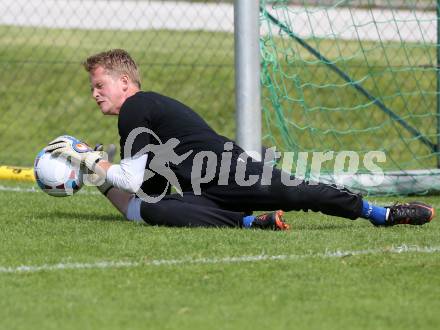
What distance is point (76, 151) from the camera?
21.6 feet

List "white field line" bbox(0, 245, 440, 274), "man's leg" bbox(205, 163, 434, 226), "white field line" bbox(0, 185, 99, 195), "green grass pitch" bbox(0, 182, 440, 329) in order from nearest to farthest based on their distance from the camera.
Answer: "green grass pitch" bbox(0, 182, 440, 329) → "white field line" bbox(0, 245, 440, 274) → "man's leg" bbox(205, 163, 434, 226) → "white field line" bbox(0, 185, 99, 195)

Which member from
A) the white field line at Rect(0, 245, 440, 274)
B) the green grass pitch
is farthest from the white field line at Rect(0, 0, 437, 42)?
the white field line at Rect(0, 245, 440, 274)

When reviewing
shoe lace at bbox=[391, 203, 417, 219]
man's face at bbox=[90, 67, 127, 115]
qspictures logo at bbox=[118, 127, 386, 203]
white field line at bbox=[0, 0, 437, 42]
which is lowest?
shoe lace at bbox=[391, 203, 417, 219]

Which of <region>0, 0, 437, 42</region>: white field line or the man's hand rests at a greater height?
<region>0, 0, 437, 42</region>: white field line

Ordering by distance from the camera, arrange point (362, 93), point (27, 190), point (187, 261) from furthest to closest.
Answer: point (362, 93)
point (27, 190)
point (187, 261)

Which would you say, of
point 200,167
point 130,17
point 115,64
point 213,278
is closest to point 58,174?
point 115,64

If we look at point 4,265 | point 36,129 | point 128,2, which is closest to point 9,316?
point 4,265

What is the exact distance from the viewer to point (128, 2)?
20094mm

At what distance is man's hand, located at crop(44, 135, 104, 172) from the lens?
6543 millimetres

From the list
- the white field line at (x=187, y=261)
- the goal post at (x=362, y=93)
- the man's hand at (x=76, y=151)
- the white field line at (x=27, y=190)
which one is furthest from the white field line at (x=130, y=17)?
the white field line at (x=187, y=261)

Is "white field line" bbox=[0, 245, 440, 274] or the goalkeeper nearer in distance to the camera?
"white field line" bbox=[0, 245, 440, 274]

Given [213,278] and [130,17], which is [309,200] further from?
[130,17]

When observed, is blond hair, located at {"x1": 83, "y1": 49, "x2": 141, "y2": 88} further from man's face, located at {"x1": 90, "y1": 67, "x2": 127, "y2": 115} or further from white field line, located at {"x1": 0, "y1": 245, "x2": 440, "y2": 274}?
white field line, located at {"x1": 0, "y1": 245, "x2": 440, "y2": 274}

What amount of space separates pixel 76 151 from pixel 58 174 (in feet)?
0.63
